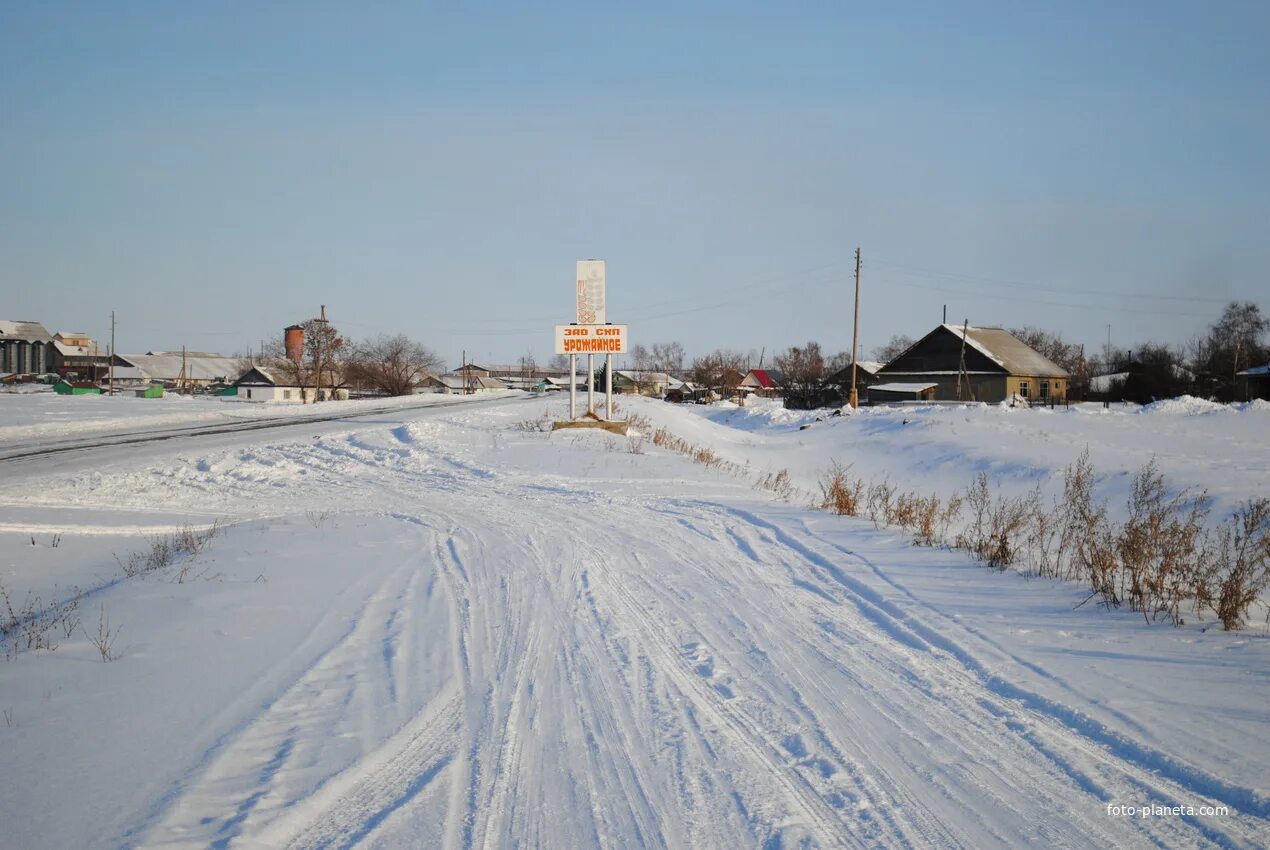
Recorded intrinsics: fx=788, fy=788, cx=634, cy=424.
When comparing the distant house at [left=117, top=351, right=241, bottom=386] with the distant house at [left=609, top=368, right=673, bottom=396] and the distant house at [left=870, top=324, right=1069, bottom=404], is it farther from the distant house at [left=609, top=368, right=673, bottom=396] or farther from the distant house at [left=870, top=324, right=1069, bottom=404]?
the distant house at [left=870, top=324, right=1069, bottom=404]

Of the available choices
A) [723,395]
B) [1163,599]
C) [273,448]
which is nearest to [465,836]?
[1163,599]

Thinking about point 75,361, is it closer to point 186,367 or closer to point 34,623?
point 186,367

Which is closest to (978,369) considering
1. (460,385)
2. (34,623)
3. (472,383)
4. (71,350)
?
(34,623)

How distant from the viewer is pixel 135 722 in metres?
4.54

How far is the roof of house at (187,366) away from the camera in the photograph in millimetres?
120375

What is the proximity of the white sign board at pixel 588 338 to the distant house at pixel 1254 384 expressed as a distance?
49.4 meters

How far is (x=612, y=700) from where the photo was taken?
16.0 feet

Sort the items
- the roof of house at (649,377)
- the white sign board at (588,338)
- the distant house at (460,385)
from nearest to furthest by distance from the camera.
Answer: the white sign board at (588,338) < the distant house at (460,385) < the roof of house at (649,377)

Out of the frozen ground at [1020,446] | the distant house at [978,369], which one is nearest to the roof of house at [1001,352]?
the distant house at [978,369]

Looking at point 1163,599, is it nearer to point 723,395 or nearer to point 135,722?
point 135,722

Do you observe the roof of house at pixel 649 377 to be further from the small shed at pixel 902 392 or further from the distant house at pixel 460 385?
the small shed at pixel 902 392

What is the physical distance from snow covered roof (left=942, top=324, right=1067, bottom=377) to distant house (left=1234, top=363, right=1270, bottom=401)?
11807 mm

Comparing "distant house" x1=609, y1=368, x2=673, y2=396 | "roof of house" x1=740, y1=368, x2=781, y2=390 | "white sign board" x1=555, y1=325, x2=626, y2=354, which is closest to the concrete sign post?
"white sign board" x1=555, y1=325, x2=626, y2=354

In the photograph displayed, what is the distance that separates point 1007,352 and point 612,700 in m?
66.2
